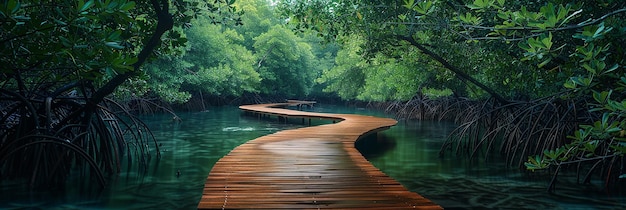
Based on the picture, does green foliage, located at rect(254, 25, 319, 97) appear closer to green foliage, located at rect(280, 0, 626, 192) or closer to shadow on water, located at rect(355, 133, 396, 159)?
shadow on water, located at rect(355, 133, 396, 159)

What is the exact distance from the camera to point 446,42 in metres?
Answer: 10.6

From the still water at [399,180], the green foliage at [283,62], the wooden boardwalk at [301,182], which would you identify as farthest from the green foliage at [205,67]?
the wooden boardwalk at [301,182]

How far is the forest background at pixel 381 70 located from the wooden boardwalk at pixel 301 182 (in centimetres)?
133

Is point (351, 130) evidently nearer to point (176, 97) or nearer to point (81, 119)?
point (81, 119)

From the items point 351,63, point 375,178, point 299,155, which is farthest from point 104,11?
point 351,63

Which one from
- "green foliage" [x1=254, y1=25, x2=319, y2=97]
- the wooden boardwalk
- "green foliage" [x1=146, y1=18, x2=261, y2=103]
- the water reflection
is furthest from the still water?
"green foliage" [x1=254, y1=25, x2=319, y2=97]

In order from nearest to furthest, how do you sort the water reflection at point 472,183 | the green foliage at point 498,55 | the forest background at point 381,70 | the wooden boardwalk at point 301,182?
1. the forest background at point 381,70
2. the wooden boardwalk at point 301,182
3. the green foliage at point 498,55
4. the water reflection at point 472,183

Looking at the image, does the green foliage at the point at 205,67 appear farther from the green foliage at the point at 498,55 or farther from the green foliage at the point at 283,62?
the green foliage at the point at 498,55

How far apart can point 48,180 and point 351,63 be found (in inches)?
977

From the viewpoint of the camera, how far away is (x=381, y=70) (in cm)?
2338

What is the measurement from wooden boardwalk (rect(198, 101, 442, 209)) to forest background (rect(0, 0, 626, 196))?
4.37 feet

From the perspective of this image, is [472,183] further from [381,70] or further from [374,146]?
[381,70]

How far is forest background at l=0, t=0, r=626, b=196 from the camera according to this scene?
3691 mm

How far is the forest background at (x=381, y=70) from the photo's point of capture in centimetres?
369
